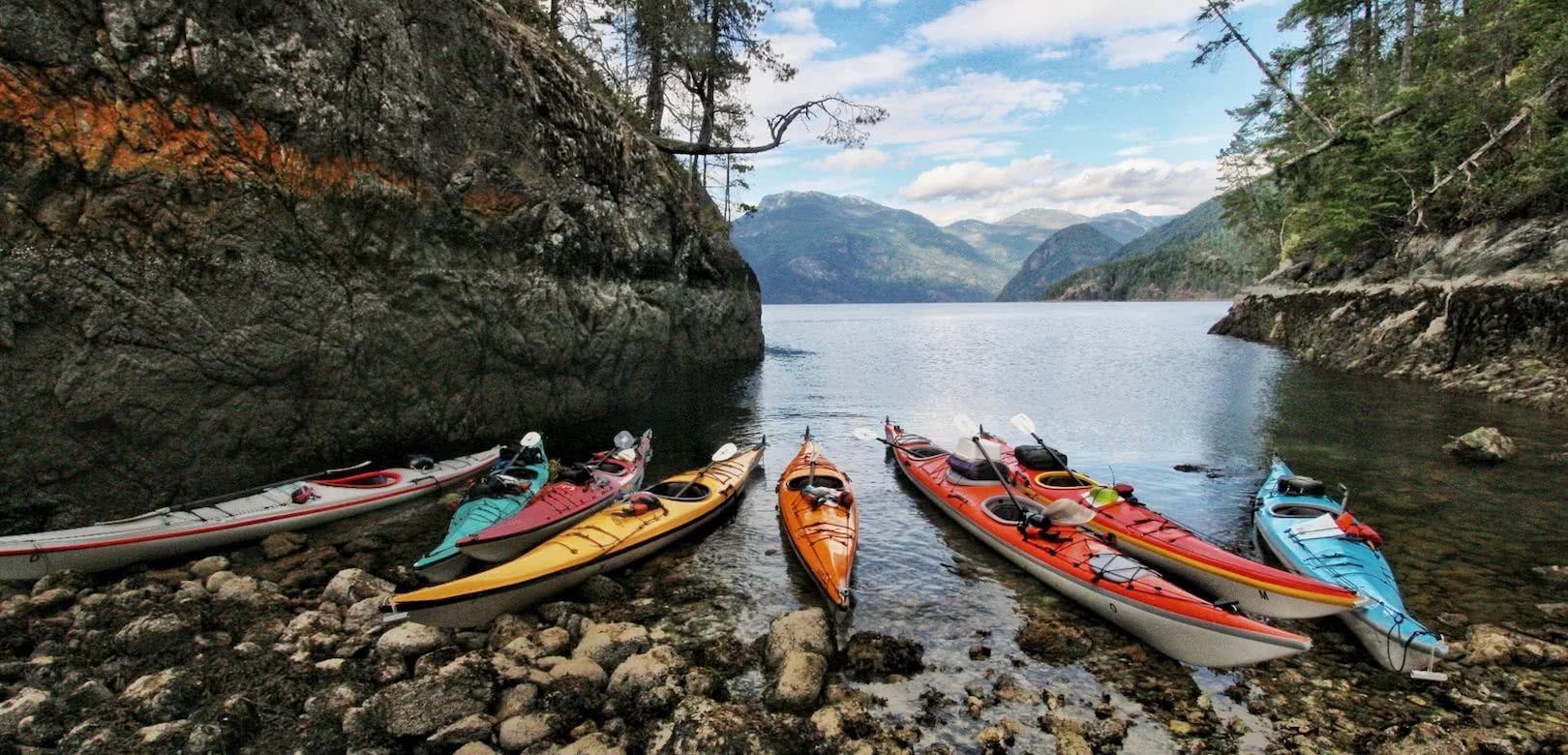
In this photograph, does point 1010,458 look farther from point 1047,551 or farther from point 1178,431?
point 1178,431

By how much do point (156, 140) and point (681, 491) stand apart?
35.5 feet

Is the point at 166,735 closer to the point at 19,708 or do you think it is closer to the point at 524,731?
the point at 19,708

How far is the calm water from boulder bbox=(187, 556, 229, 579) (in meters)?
7.17

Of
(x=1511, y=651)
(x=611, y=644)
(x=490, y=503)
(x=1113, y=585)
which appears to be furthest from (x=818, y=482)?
(x=1511, y=651)

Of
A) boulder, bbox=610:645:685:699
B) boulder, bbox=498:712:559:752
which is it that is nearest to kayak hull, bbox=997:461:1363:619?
boulder, bbox=610:645:685:699

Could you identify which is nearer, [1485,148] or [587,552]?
[587,552]

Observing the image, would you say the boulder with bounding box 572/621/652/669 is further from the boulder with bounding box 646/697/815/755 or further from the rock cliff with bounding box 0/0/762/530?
the rock cliff with bounding box 0/0/762/530

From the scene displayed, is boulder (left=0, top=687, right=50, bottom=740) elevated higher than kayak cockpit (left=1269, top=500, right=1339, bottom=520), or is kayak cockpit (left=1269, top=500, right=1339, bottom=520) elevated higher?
kayak cockpit (left=1269, top=500, right=1339, bottom=520)

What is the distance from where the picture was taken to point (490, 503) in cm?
1165

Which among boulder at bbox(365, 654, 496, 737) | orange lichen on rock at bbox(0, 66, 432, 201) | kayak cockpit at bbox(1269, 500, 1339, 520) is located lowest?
boulder at bbox(365, 654, 496, 737)

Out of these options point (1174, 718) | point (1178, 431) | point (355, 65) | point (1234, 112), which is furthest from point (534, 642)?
point (1234, 112)

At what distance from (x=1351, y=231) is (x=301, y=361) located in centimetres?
4368

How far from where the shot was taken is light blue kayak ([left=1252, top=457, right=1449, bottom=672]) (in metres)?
7.50

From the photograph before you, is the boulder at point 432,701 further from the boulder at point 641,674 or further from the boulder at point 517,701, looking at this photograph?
the boulder at point 641,674
